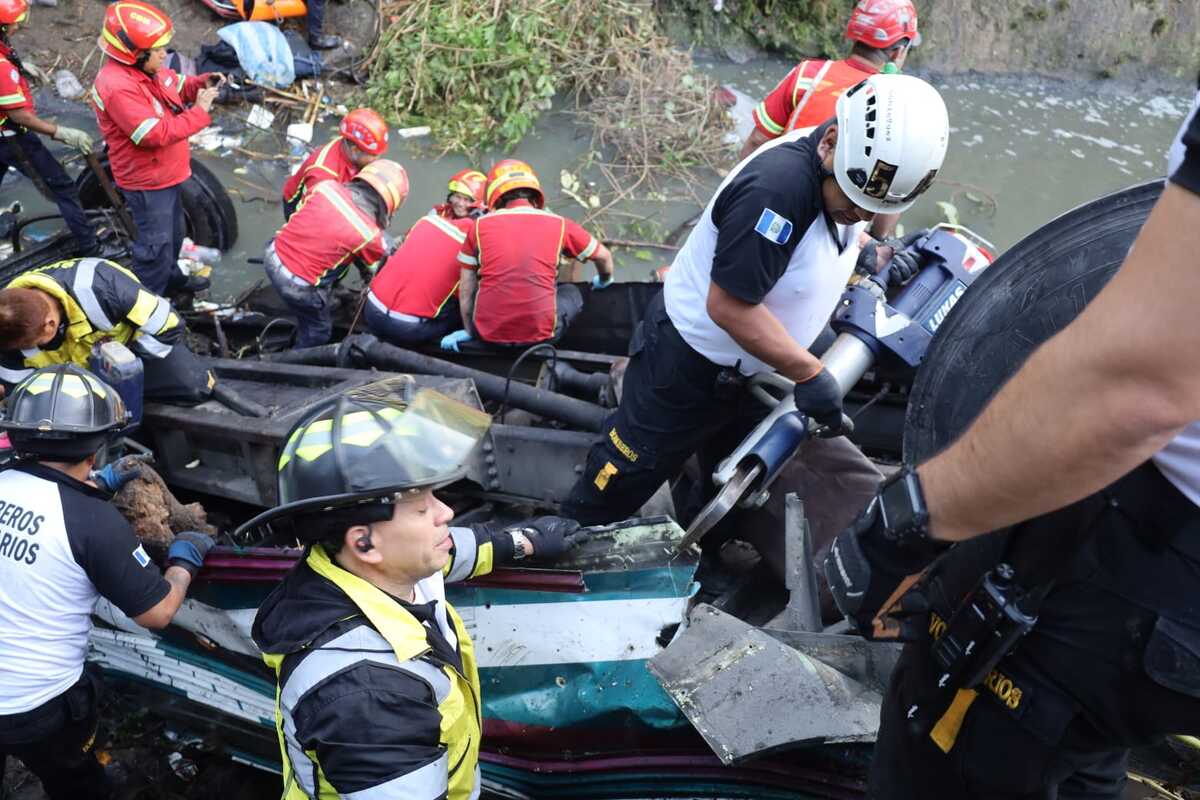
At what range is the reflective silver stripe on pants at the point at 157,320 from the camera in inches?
156

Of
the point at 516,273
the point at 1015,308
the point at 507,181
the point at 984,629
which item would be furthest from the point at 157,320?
the point at 984,629

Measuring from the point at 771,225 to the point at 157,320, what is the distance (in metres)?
2.75

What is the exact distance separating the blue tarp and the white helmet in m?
7.23

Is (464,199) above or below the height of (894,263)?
below

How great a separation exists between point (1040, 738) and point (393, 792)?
1154 millimetres

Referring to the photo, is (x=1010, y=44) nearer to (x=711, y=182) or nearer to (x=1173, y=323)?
(x=711, y=182)

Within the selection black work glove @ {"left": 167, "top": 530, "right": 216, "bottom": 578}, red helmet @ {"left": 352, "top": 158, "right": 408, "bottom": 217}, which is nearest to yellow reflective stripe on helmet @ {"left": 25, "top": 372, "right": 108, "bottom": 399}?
black work glove @ {"left": 167, "top": 530, "right": 216, "bottom": 578}

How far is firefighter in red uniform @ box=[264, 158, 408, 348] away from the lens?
17.0 ft

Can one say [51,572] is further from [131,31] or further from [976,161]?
[976,161]

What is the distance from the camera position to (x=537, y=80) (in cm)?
859

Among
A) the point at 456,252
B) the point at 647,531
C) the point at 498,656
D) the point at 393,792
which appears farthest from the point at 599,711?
the point at 456,252

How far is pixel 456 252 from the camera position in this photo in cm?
521

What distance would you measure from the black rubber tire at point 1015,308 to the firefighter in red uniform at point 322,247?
387cm

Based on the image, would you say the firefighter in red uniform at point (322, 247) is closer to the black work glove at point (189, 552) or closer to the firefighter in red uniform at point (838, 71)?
the firefighter in red uniform at point (838, 71)
